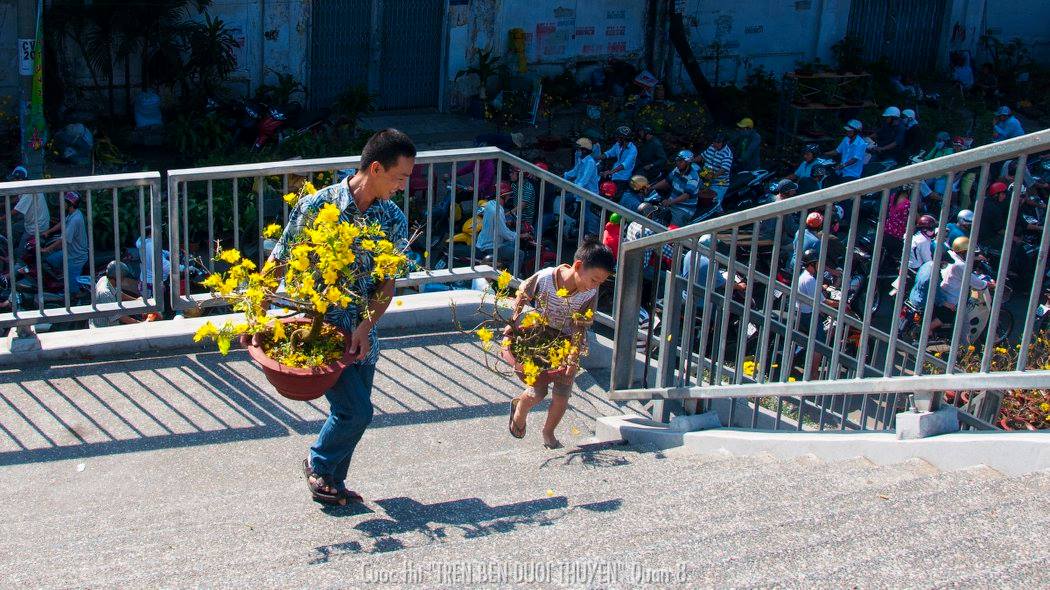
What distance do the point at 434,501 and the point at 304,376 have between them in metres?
0.74

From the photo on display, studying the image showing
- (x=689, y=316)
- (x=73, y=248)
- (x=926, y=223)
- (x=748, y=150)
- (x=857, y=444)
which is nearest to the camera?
(x=857, y=444)

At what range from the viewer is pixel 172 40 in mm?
14836

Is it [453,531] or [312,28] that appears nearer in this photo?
[453,531]

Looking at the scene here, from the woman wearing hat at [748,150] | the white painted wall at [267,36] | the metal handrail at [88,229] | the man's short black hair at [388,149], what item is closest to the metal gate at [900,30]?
the woman wearing hat at [748,150]

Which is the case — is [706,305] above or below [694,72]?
below

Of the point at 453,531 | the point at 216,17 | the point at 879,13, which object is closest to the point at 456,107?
the point at 216,17

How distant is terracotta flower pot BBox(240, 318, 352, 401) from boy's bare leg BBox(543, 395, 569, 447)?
4.64ft

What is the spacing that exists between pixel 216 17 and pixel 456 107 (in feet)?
13.0

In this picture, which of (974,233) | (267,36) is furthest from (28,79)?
(974,233)

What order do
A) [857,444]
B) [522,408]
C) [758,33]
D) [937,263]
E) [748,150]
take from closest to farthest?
[937,263], [857,444], [522,408], [748,150], [758,33]

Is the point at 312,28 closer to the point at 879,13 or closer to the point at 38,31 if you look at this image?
the point at 38,31

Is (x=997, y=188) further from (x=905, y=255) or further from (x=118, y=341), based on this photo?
(x=118, y=341)

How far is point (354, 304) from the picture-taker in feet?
14.9

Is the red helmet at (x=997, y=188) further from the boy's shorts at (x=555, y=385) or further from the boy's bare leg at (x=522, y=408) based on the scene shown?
the boy's bare leg at (x=522, y=408)
